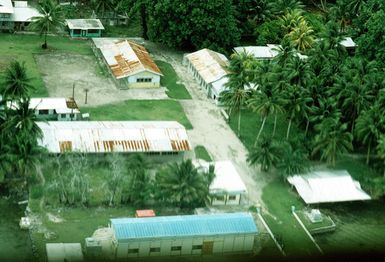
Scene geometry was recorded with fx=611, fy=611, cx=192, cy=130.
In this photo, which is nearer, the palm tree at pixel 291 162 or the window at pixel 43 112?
the palm tree at pixel 291 162

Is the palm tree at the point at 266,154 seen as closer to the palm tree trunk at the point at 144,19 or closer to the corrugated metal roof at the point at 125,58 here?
the corrugated metal roof at the point at 125,58

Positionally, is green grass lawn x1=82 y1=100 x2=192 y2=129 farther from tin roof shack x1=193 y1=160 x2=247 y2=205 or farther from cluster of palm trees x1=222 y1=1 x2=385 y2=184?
tin roof shack x1=193 y1=160 x2=247 y2=205

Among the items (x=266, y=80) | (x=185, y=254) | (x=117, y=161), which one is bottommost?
(x=185, y=254)

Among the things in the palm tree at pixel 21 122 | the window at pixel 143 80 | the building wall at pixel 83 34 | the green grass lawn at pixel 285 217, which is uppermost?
the palm tree at pixel 21 122

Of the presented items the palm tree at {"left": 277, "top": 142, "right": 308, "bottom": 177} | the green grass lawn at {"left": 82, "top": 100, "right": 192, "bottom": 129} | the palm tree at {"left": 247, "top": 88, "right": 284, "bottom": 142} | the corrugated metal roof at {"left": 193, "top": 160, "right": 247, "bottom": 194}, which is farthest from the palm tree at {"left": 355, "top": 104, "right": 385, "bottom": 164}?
the green grass lawn at {"left": 82, "top": 100, "right": 192, "bottom": 129}

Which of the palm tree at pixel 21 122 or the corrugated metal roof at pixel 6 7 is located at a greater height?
the corrugated metal roof at pixel 6 7

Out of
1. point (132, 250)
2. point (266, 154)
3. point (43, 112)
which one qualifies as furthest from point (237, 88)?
point (132, 250)

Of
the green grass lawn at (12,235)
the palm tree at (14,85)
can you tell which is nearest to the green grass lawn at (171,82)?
the palm tree at (14,85)

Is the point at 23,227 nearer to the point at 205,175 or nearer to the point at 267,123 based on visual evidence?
the point at 205,175

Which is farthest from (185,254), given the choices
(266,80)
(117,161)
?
(266,80)
